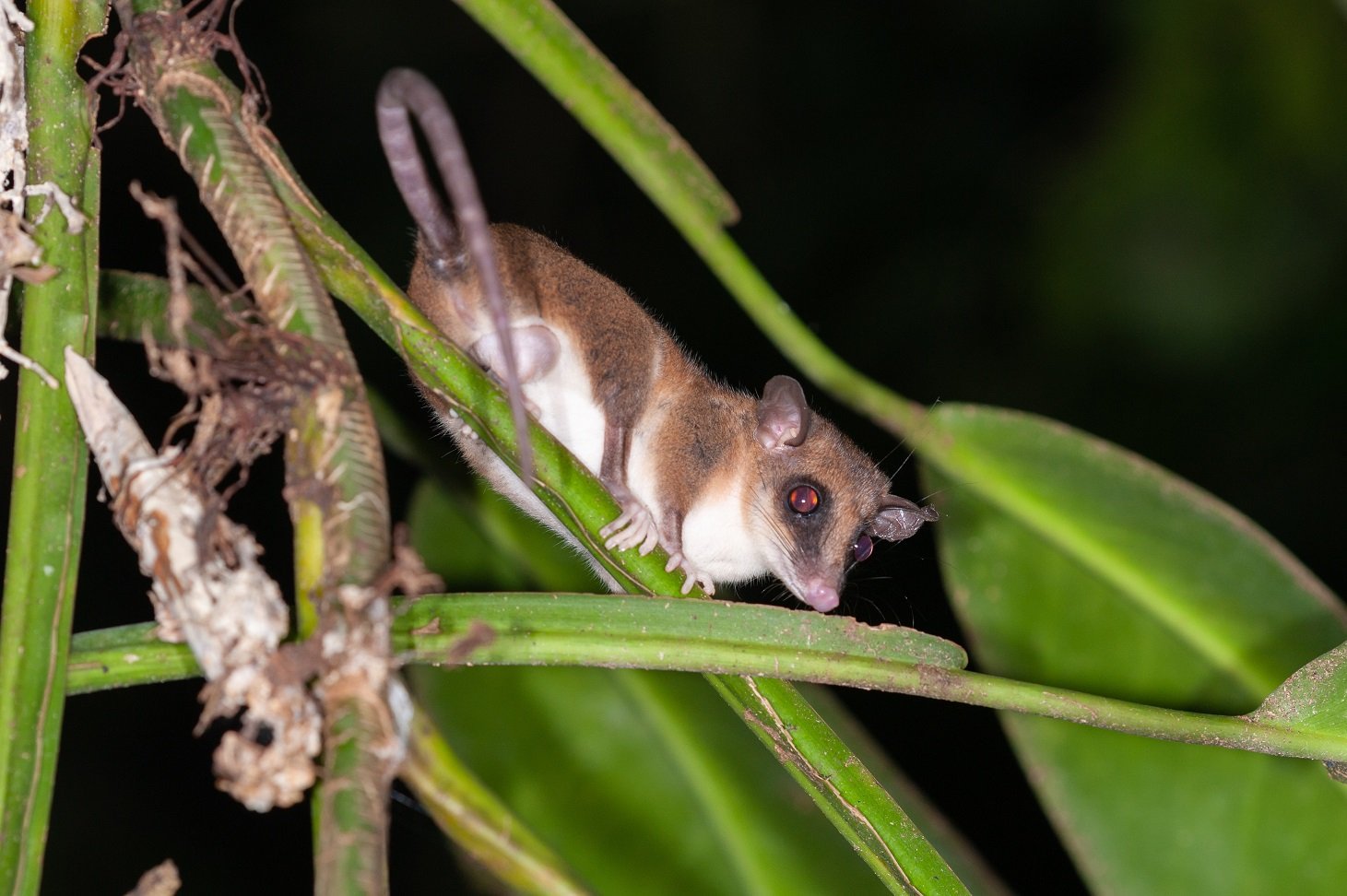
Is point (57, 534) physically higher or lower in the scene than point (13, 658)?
higher

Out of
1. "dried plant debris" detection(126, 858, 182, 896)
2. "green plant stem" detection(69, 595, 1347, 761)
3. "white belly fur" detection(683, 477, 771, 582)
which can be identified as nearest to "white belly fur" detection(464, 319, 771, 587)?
"white belly fur" detection(683, 477, 771, 582)

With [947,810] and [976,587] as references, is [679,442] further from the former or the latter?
[947,810]

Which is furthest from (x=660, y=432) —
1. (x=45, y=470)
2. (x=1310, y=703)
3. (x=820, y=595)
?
(x=45, y=470)

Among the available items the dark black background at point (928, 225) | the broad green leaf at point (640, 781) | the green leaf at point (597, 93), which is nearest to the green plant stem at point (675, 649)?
the green leaf at point (597, 93)

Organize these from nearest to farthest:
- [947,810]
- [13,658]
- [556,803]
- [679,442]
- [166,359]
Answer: [13,658]
[166,359]
[556,803]
[679,442]
[947,810]

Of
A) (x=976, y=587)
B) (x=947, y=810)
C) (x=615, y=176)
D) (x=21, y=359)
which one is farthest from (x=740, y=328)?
(x=21, y=359)

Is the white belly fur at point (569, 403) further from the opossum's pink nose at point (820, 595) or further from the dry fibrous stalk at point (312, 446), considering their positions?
the dry fibrous stalk at point (312, 446)
